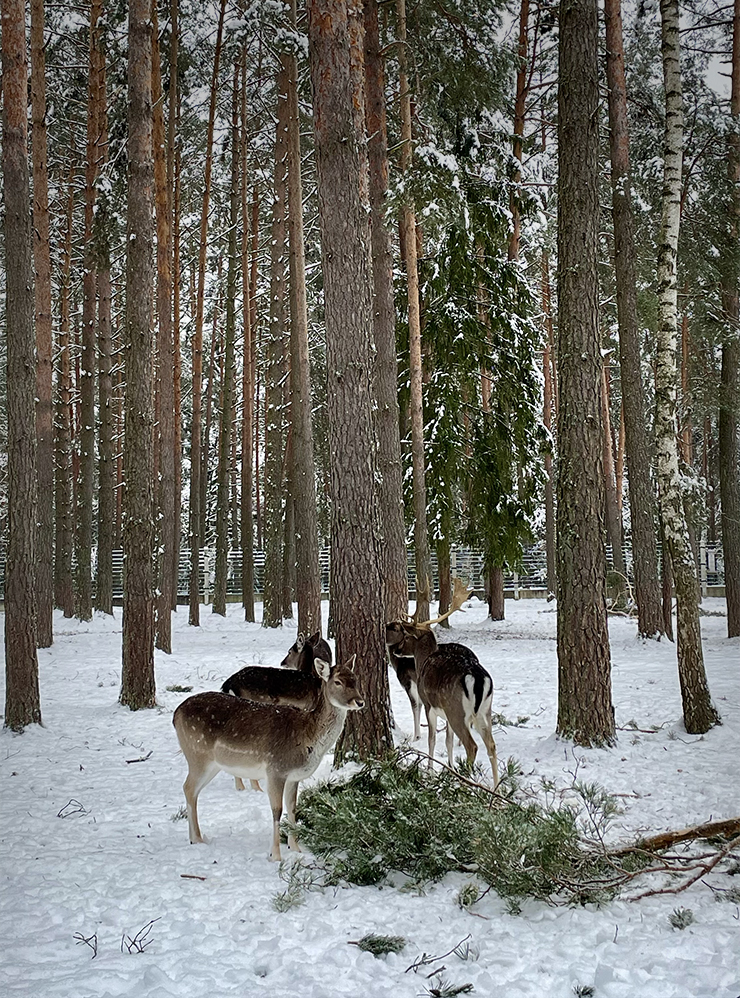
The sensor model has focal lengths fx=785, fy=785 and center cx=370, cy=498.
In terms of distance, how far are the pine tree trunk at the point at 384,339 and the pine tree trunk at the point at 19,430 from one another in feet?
17.2

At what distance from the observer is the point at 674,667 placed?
11.8m

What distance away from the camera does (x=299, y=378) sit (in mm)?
15258

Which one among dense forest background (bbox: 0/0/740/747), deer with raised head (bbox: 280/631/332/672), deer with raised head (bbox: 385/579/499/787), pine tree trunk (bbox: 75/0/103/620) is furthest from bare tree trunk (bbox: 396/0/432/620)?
pine tree trunk (bbox: 75/0/103/620)

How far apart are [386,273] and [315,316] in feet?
29.2

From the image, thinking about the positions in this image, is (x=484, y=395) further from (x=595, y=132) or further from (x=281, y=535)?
(x=595, y=132)

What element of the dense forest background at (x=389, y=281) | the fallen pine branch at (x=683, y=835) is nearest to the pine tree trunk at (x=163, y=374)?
the dense forest background at (x=389, y=281)

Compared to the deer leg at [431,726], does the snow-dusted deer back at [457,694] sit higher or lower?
higher

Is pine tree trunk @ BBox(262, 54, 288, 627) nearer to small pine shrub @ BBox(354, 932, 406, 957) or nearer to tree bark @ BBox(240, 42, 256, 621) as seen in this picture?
tree bark @ BBox(240, 42, 256, 621)

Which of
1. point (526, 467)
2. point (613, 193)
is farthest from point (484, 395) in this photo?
point (613, 193)

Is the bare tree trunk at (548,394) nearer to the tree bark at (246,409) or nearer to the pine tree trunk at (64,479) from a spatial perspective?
the tree bark at (246,409)

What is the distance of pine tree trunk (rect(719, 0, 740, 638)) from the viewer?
13.4 m

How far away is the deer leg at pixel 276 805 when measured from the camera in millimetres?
5059

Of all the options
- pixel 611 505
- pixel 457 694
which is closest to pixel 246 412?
pixel 611 505

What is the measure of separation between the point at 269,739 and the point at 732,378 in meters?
11.4
